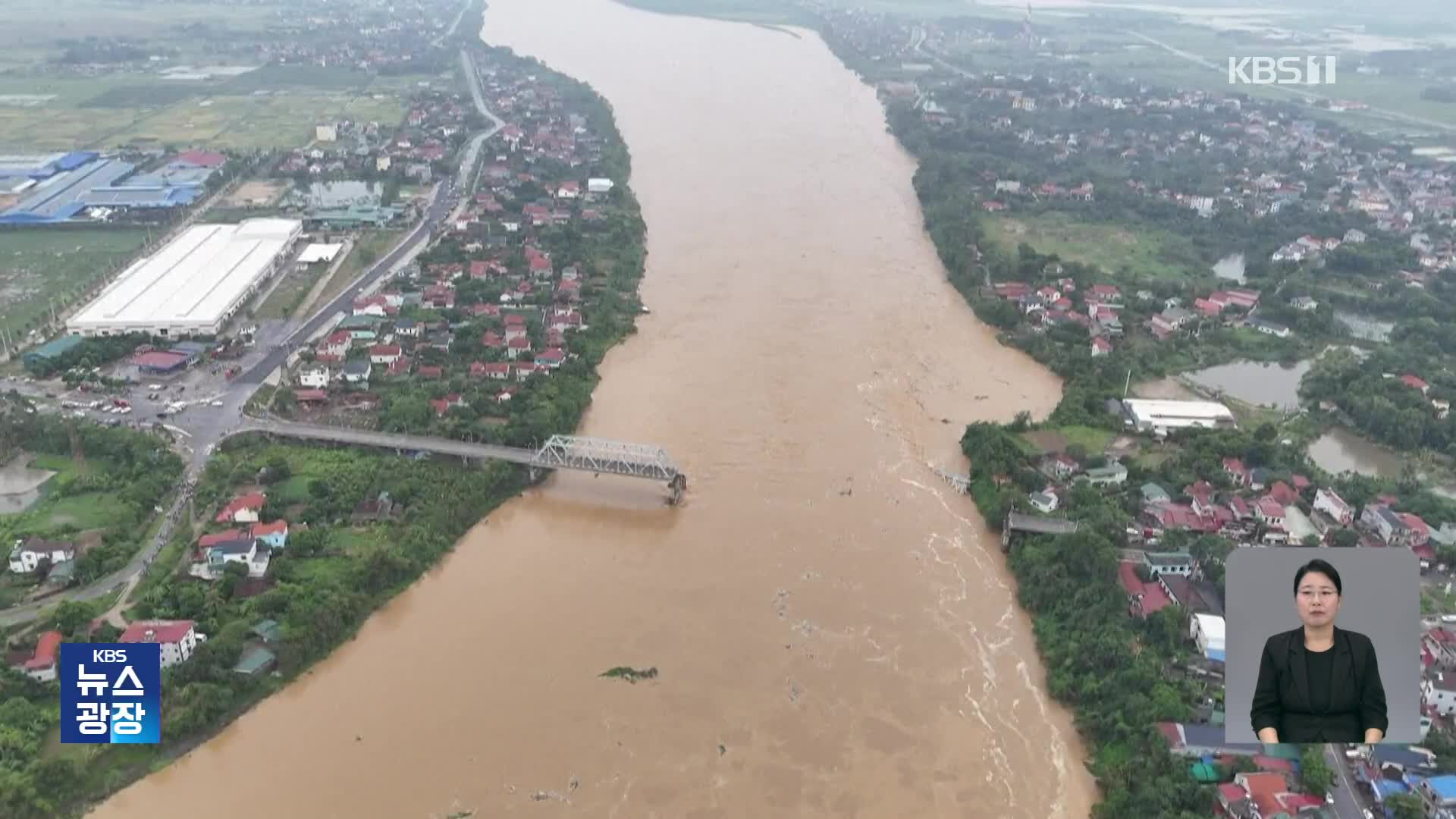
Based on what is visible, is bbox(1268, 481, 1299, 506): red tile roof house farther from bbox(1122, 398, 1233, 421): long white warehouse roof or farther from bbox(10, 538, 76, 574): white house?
bbox(10, 538, 76, 574): white house

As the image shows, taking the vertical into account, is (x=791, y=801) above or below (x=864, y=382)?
below

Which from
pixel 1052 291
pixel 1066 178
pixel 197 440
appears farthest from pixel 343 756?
pixel 1066 178

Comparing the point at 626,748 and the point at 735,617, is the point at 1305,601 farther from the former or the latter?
the point at 735,617

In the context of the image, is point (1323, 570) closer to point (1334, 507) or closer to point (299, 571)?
point (299, 571)

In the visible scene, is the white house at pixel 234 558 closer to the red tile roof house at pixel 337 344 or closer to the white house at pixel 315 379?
the white house at pixel 315 379

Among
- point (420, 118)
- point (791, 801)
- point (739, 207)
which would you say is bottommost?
point (791, 801)

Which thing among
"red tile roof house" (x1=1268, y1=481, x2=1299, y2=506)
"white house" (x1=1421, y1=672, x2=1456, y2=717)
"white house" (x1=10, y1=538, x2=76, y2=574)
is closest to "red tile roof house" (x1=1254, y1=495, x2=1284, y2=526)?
"red tile roof house" (x1=1268, y1=481, x2=1299, y2=506)

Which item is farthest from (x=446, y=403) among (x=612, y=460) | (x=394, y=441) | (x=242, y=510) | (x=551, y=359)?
(x=242, y=510)
